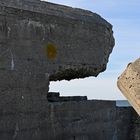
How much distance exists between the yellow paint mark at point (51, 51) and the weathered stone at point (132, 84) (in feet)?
7.17

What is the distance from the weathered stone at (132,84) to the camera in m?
3.01

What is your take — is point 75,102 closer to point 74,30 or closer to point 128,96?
point 74,30

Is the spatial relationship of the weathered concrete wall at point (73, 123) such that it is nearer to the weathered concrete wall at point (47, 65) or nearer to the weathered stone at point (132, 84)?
the weathered concrete wall at point (47, 65)

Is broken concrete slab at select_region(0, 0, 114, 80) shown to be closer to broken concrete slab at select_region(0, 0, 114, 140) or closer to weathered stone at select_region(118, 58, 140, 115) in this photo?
broken concrete slab at select_region(0, 0, 114, 140)

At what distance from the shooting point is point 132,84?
308cm

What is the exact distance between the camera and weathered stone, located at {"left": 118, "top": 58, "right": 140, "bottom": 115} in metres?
3.01

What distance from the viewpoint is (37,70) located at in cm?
516

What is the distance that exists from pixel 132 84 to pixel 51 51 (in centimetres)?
233

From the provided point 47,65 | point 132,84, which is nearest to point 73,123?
point 47,65

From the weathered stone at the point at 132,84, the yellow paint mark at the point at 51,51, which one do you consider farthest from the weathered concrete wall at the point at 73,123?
the weathered stone at the point at 132,84

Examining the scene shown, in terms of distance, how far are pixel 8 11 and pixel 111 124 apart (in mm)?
2331

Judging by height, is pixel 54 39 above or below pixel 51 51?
above

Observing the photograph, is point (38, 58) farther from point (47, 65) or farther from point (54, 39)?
point (54, 39)

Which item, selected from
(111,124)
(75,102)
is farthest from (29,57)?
(111,124)
